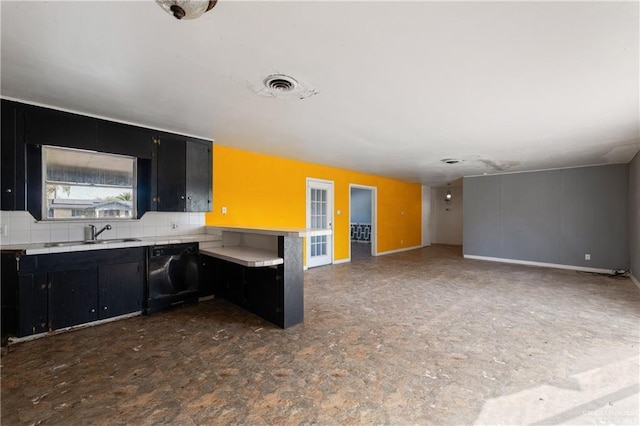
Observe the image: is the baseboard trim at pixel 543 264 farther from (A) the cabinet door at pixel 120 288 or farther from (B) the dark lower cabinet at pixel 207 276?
(A) the cabinet door at pixel 120 288

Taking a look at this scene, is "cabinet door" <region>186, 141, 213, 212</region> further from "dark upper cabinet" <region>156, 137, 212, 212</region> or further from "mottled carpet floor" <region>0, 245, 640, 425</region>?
"mottled carpet floor" <region>0, 245, 640, 425</region>

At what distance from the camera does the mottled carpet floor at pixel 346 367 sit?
177 cm

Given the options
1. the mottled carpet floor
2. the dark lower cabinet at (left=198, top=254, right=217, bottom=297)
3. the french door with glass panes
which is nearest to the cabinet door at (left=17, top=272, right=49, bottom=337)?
the mottled carpet floor

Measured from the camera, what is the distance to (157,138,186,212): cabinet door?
3730 millimetres

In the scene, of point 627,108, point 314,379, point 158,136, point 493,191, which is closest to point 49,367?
point 314,379

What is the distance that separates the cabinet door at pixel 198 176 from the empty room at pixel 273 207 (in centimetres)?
3

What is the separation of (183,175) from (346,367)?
3.29m

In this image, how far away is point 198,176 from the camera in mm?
4102

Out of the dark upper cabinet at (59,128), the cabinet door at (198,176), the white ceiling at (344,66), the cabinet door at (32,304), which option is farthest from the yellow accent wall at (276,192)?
the cabinet door at (32,304)

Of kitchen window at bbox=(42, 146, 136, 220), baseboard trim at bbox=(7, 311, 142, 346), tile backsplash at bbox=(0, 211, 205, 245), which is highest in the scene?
kitchen window at bbox=(42, 146, 136, 220)

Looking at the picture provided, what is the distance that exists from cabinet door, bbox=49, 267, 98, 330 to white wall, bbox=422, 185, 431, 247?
950 cm

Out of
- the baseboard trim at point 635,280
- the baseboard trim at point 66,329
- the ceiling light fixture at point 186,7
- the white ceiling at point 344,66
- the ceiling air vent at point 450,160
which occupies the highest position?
the white ceiling at point 344,66

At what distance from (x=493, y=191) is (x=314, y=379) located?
7191 millimetres

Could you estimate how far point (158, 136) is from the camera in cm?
370
